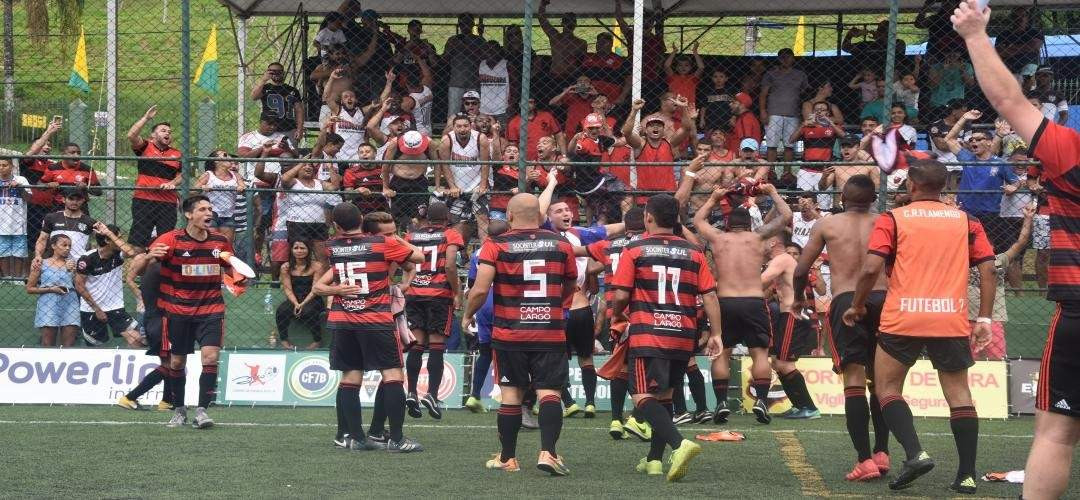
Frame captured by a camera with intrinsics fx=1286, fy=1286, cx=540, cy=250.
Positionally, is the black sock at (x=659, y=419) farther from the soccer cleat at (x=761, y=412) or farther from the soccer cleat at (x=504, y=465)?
the soccer cleat at (x=761, y=412)

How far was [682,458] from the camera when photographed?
24.0ft

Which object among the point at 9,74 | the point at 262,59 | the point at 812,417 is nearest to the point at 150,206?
the point at 812,417

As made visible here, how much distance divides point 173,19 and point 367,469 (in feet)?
81.6

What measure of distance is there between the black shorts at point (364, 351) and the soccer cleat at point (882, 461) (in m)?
3.25

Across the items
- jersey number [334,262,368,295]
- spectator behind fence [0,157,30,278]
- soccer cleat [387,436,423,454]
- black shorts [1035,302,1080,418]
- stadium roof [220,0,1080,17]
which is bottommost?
soccer cleat [387,436,423,454]

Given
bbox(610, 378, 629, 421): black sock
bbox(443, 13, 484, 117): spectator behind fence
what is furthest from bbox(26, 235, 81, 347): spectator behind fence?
bbox(610, 378, 629, 421): black sock

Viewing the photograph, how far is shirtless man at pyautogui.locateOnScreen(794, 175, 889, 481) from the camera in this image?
7578 millimetres

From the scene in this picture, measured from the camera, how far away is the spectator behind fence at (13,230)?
14297 millimetres

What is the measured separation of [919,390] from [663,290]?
493 centimetres

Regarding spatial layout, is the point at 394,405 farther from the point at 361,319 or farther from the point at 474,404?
the point at 474,404

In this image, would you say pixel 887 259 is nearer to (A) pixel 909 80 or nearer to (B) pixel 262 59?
(A) pixel 909 80

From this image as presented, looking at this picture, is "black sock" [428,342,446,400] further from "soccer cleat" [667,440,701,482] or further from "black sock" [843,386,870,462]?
"black sock" [843,386,870,462]

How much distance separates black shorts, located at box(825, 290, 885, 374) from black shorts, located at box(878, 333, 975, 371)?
17.2 inches

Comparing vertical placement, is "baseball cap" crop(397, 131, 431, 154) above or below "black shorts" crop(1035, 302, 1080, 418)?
above
